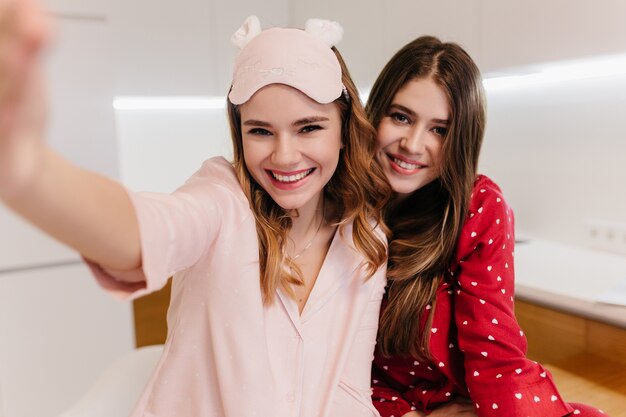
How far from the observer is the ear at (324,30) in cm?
100

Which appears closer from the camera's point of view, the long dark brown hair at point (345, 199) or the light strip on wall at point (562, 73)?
the long dark brown hair at point (345, 199)

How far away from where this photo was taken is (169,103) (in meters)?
3.01

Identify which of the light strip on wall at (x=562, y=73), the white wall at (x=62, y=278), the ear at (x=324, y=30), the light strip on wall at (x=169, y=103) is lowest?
the white wall at (x=62, y=278)

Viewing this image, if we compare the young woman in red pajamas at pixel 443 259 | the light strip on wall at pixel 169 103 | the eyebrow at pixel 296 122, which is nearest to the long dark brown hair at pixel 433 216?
the young woman in red pajamas at pixel 443 259

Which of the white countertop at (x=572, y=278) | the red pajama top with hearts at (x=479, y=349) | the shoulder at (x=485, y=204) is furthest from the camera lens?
the white countertop at (x=572, y=278)

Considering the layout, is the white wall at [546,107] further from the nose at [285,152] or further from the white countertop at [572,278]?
the nose at [285,152]

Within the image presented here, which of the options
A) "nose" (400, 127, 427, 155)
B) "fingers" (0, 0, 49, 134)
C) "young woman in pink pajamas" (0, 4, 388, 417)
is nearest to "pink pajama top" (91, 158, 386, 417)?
"young woman in pink pajamas" (0, 4, 388, 417)

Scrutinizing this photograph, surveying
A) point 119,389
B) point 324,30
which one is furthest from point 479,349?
point 119,389

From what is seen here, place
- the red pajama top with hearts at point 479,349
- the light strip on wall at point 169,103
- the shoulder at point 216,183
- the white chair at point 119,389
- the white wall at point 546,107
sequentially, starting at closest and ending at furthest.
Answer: the shoulder at point 216,183 < the red pajama top with hearts at point 479,349 < the white chair at point 119,389 < the white wall at point 546,107 < the light strip on wall at point 169,103

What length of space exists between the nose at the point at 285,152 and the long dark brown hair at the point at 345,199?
0.30 ft

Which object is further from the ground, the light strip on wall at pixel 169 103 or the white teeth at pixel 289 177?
the light strip on wall at pixel 169 103

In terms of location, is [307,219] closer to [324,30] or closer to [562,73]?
[324,30]

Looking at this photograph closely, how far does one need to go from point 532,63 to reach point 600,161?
413 millimetres

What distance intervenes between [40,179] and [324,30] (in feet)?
2.15
